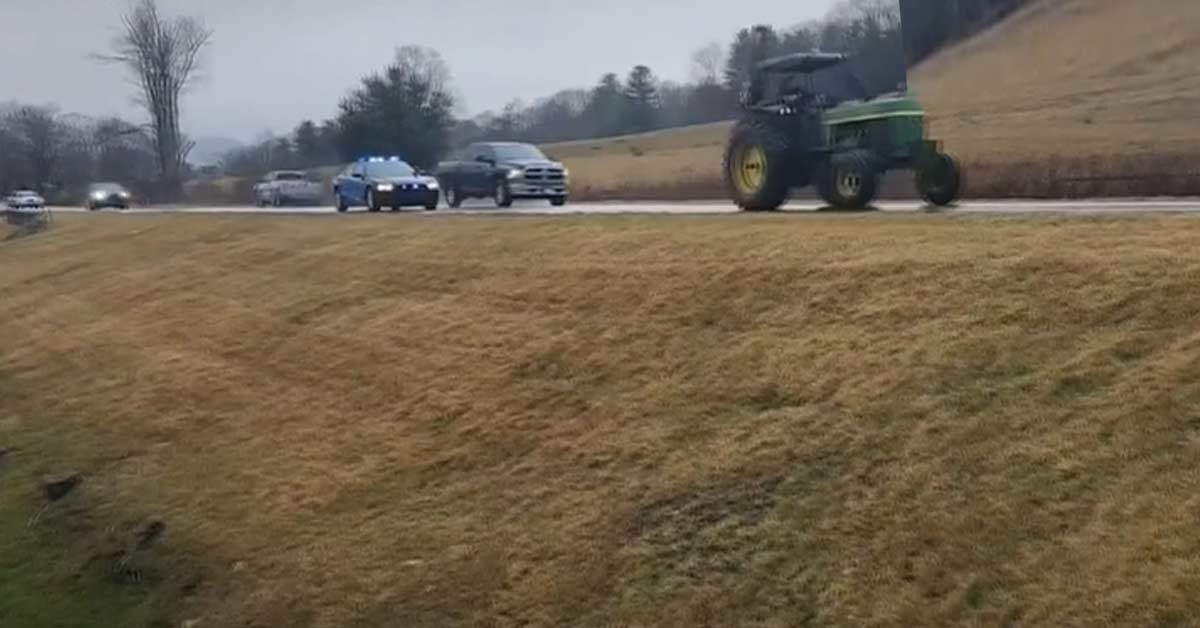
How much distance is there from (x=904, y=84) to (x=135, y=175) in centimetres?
8363

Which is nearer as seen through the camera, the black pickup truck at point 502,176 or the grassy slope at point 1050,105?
the black pickup truck at point 502,176

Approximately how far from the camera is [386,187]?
117 ft

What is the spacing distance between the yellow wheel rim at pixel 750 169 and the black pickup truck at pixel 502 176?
11.8 meters

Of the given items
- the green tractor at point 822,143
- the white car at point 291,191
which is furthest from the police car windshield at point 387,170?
the white car at point 291,191

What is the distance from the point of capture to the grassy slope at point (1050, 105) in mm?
35438

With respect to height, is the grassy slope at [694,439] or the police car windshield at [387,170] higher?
the police car windshield at [387,170]

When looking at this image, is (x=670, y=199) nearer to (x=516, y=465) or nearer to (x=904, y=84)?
(x=904, y=84)

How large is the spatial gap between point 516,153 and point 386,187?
10.7ft

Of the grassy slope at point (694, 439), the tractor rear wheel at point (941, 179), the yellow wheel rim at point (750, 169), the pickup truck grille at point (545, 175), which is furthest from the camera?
the pickup truck grille at point (545, 175)

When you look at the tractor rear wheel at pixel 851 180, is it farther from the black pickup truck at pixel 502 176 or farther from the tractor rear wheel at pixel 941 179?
the black pickup truck at pixel 502 176

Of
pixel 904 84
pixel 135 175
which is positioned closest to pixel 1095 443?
pixel 904 84

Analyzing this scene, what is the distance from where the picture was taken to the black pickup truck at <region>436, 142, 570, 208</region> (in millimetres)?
34938

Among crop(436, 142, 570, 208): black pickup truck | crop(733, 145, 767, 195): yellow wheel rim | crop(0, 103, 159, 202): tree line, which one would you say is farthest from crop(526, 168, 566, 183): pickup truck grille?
crop(0, 103, 159, 202): tree line

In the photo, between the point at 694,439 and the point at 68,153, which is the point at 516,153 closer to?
the point at 694,439
